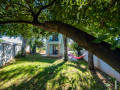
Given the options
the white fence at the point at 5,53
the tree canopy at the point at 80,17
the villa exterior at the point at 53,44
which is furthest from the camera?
the villa exterior at the point at 53,44

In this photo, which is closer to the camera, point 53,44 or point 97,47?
point 97,47

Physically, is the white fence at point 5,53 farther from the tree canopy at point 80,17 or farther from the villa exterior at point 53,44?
the villa exterior at point 53,44

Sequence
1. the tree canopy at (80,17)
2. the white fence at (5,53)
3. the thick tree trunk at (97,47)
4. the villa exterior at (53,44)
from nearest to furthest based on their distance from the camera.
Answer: the thick tree trunk at (97,47), the tree canopy at (80,17), the white fence at (5,53), the villa exterior at (53,44)

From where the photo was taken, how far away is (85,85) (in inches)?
122

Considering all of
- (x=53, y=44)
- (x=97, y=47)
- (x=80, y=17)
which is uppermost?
(x=80, y=17)

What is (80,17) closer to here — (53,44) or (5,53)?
(5,53)

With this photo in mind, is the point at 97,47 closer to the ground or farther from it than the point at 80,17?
closer to the ground

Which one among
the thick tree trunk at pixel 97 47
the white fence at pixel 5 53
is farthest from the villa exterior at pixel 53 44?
the thick tree trunk at pixel 97 47

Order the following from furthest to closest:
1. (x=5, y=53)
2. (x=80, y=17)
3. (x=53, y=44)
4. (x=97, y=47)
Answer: (x=53, y=44)
(x=5, y=53)
(x=80, y=17)
(x=97, y=47)

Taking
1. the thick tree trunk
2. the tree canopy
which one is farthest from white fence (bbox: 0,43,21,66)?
the thick tree trunk

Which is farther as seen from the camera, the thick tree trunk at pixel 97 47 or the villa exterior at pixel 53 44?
the villa exterior at pixel 53 44

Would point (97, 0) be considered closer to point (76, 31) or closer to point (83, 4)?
point (83, 4)

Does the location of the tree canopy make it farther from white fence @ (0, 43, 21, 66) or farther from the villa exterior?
the villa exterior

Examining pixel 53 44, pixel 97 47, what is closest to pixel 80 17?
pixel 97 47
